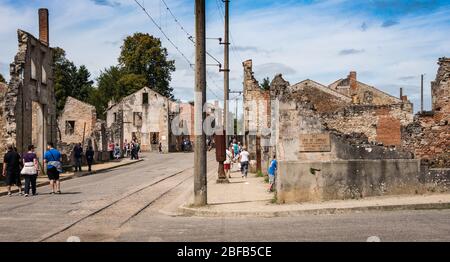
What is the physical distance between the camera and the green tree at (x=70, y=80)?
8244cm

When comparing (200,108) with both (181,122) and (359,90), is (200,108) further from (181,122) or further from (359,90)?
(181,122)

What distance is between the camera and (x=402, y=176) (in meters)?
16.0

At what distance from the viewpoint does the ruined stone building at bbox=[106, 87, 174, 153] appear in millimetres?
68806

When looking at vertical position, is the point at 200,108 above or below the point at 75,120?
below

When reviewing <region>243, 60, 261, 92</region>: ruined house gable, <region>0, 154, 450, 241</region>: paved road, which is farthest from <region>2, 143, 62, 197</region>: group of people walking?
<region>243, 60, 261, 92</region>: ruined house gable

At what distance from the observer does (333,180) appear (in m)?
15.5

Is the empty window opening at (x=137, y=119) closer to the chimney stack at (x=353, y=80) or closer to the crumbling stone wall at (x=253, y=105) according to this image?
the chimney stack at (x=353, y=80)

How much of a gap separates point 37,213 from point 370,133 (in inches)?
1064

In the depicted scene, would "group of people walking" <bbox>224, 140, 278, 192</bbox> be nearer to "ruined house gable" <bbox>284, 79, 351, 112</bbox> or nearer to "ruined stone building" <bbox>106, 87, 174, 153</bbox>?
"ruined house gable" <bbox>284, 79, 351, 112</bbox>

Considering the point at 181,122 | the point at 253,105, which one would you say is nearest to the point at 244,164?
the point at 253,105

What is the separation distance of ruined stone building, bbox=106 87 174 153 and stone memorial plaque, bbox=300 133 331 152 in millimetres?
52981

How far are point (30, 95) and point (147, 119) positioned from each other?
38.4 m

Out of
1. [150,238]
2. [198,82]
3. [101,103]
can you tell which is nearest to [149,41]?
[101,103]
